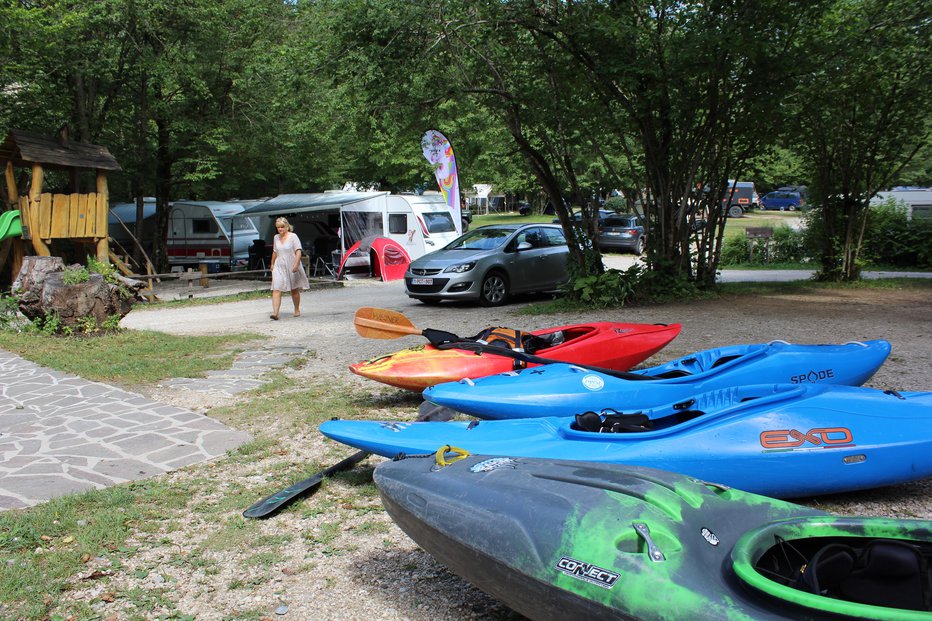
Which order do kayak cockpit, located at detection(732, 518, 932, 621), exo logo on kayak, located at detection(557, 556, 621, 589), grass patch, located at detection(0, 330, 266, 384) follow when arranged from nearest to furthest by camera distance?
kayak cockpit, located at detection(732, 518, 932, 621)
exo logo on kayak, located at detection(557, 556, 621, 589)
grass patch, located at detection(0, 330, 266, 384)

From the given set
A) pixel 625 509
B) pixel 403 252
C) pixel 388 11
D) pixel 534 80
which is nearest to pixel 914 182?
pixel 403 252

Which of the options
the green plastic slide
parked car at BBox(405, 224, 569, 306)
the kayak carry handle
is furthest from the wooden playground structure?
the kayak carry handle

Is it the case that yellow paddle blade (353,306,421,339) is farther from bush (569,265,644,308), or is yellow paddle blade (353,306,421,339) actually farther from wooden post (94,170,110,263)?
wooden post (94,170,110,263)

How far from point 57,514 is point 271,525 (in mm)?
1197

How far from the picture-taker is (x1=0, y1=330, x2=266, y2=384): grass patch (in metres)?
7.89

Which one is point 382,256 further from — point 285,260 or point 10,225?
point 10,225

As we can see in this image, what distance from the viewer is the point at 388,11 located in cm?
1024

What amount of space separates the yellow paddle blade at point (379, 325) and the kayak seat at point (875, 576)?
4908mm

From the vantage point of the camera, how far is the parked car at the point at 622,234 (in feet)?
95.9

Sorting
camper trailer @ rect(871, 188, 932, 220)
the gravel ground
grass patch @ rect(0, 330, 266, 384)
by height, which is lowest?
the gravel ground

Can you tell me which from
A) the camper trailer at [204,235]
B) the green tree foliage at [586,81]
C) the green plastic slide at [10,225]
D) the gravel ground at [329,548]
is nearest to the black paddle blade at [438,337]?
the gravel ground at [329,548]

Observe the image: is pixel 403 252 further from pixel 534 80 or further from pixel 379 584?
pixel 379 584

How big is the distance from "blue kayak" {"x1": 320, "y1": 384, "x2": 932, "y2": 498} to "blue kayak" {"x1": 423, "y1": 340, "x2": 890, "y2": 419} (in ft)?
2.80

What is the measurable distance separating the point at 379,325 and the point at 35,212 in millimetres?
9302
